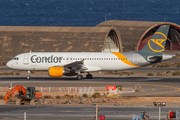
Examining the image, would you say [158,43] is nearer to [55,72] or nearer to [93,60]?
[93,60]

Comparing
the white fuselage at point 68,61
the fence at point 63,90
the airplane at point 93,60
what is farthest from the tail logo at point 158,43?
the fence at point 63,90

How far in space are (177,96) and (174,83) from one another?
415 inches

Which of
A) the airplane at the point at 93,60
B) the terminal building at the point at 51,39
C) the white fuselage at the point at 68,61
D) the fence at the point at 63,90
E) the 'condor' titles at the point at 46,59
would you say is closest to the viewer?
the fence at the point at 63,90

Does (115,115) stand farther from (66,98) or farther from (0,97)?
(0,97)

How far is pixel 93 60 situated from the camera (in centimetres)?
4803

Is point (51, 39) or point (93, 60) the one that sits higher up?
point (51, 39)

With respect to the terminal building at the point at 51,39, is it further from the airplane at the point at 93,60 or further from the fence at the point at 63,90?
the fence at the point at 63,90

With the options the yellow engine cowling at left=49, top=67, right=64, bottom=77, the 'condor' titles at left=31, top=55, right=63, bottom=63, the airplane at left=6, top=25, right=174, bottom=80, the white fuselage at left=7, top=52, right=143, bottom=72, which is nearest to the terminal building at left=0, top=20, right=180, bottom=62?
the white fuselage at left=7, top=52, right=143, bottom=72

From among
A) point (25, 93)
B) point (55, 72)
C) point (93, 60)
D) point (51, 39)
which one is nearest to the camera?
point (25, 93)

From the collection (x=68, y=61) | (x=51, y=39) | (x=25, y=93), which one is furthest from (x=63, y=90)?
(x=51, y=39)

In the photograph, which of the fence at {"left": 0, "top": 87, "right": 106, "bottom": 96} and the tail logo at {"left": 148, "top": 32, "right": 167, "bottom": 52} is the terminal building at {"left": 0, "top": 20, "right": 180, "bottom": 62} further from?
the fence at {"left": 0, "top": 87, "right": 106, "bottom": 96}

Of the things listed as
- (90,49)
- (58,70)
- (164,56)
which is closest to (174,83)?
(164,56)

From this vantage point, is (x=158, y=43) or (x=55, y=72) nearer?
(x=55, y=72)

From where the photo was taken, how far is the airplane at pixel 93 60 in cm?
4647
